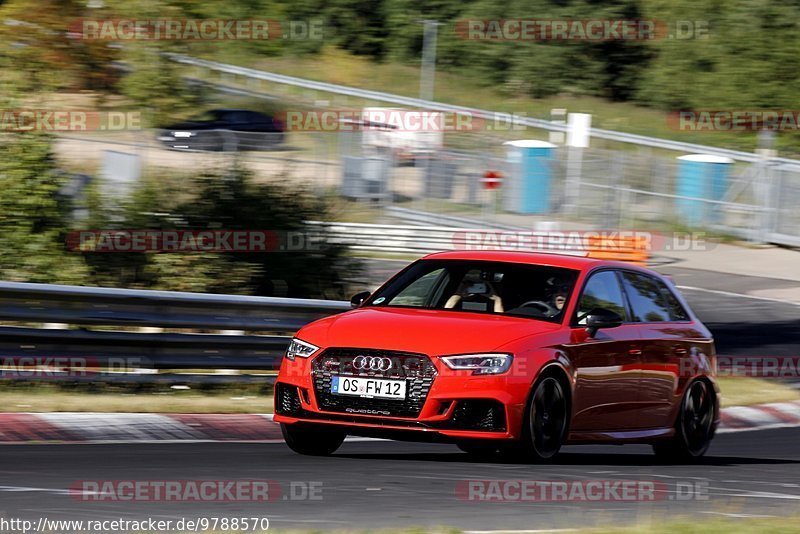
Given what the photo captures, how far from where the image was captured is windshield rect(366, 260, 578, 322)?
386 inches

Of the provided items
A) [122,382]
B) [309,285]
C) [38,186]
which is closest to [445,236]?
[309,285]

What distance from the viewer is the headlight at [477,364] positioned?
8.84 metres

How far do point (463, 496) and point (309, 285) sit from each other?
1026 centimetres

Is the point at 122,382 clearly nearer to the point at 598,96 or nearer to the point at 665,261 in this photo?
the point at 665,261

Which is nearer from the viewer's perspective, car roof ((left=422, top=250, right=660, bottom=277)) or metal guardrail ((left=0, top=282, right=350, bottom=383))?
car roof ((left=422, top=250, right=660, bottom=277))

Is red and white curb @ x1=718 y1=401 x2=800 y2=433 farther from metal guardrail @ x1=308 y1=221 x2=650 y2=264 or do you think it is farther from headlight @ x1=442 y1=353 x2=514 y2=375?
metal guardrail @ x1=308 y1=221 x2=650 y2=264

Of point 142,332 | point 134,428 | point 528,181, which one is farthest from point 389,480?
point 528,181

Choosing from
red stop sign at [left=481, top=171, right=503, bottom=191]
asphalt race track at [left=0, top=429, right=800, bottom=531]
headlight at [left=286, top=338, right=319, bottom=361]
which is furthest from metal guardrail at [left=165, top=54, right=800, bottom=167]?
headlight at [left=286, top=338, right=319, bottom=361]

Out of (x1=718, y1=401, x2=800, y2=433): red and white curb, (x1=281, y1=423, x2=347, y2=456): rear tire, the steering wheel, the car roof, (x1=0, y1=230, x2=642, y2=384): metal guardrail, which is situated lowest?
(x1=718, y1=401, x2=800, y2=433): red and white curb

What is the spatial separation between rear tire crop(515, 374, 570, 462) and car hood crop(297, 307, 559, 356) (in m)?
0.35

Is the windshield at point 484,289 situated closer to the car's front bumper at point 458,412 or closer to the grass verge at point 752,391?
the car's front bumper at point 458,412

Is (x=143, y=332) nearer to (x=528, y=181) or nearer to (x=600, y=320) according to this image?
(x=600, y=320)

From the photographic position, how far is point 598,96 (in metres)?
60.2

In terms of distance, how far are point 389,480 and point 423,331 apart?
3.61 ft
